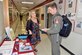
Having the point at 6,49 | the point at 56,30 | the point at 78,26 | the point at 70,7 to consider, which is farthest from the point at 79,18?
the point at 6,49

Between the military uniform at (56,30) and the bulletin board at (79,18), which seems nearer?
the military uniform at (56,30)

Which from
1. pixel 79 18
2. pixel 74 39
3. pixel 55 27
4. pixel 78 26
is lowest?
pixel 74 39

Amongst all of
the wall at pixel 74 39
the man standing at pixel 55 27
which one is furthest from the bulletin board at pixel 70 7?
the man standing at pixel 55 27

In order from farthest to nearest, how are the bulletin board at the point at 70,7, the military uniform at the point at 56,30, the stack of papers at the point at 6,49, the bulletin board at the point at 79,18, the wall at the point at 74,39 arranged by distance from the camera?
the bulletin board at the point at 70,7 < the wall at the point at 74,39 < the bulletin board at the point at 79,18 < the military uniform at the point at 56,30 < the stack of papers at the point at 6,49

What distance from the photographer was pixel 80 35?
3637 millimetres

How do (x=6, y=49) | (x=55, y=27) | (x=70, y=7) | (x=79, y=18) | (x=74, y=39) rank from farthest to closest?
(x=70, y=7), (x=74, y=39), (x=79, y=18), (x=55, y=27), (x=6, y=49)

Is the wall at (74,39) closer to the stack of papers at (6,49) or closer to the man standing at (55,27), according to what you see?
the man standing at (55,27)

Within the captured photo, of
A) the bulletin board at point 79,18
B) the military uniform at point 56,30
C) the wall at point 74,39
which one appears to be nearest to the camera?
the military uniform at point 56,30

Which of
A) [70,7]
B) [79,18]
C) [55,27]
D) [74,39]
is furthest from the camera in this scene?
[70,7]

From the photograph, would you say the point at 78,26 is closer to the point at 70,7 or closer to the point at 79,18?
the point at 79,18

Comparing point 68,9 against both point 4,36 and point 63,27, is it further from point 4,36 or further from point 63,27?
point 4,36

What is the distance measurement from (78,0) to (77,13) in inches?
16.1

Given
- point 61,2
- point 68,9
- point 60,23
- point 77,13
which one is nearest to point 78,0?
point 77,13

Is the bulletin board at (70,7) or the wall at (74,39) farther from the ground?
the bulletin board at (70,7)
